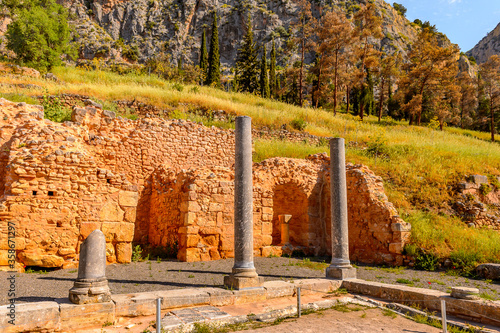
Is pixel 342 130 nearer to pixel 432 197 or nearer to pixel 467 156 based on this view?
pixel 467 156

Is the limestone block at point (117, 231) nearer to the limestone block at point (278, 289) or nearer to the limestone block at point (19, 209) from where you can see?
the limestone block at point (19, 209)

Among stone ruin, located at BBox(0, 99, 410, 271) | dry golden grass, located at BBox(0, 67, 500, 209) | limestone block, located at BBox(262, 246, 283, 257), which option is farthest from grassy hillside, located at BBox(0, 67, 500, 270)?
limestone block, located at BBox(262, 246, 283, 257)

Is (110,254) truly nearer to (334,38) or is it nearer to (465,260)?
(465,260)

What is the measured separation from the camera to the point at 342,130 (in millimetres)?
27547

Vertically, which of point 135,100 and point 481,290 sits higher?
point 135,100

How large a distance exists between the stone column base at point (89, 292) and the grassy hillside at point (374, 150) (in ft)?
35.7

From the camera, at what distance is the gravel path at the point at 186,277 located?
7.08 metres

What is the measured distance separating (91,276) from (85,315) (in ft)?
2.08

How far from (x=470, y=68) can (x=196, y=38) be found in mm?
73765

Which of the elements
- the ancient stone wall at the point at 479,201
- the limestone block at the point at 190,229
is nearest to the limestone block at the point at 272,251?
the limestone block at the point at 190,229

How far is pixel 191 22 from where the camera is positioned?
8694 cm

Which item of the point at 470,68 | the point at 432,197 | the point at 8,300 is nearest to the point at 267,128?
the point at 432,197

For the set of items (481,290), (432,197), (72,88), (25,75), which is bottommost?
(481,290)

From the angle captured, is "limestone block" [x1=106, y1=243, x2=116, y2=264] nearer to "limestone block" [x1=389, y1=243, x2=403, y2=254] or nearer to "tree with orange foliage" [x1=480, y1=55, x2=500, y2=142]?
"limestone block" [x1=389, y1=243, x2=403, y2=254]
